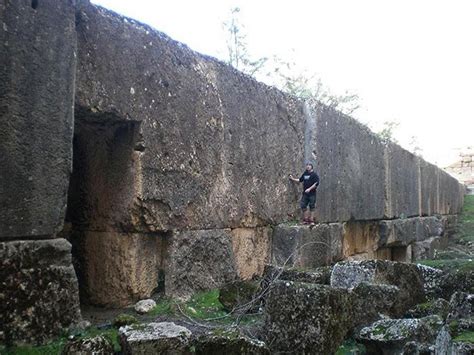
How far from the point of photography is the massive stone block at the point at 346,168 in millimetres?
6512

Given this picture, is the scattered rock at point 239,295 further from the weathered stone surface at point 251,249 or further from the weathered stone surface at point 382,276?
the weathered stone surface at point 251,249

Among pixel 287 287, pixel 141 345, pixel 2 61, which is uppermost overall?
pixel 2 61

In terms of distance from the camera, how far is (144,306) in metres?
3.69

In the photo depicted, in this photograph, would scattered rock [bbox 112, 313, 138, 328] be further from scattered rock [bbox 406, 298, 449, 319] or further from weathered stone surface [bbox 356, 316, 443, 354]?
scattered rock [bbox 406, 298, 449, 319]

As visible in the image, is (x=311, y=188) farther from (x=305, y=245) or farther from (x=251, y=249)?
(x=251, y=249)

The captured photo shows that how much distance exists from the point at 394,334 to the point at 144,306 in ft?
5.60

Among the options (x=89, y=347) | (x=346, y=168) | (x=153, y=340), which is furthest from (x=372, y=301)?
(x=346, y=168)

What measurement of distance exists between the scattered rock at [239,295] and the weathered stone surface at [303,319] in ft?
2.57

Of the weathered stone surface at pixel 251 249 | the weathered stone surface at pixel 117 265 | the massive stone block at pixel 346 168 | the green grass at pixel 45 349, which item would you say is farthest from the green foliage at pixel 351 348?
the massive stone block at pixel 346 168

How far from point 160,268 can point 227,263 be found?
2.53 ft

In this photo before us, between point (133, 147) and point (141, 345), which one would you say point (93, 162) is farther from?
point (141, 345)

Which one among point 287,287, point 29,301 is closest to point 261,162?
point 287,287

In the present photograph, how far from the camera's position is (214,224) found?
15.0 feet

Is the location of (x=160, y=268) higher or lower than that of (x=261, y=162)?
lower
